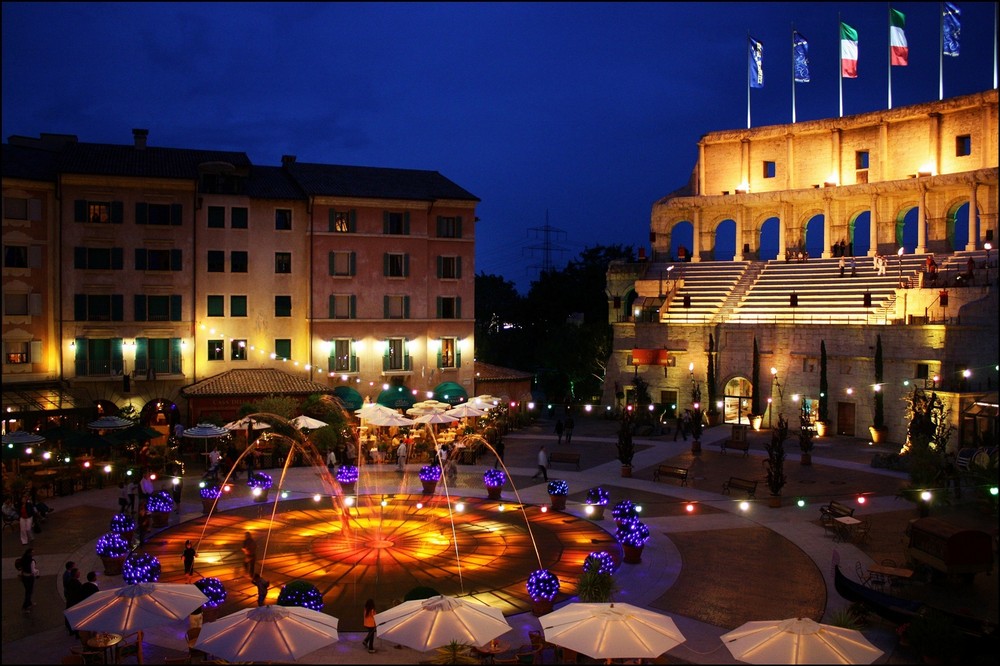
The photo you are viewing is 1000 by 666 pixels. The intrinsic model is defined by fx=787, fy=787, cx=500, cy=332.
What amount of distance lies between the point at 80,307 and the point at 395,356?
1825 cm

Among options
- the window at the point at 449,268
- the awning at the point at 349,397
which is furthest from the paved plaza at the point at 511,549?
the window at the point at 449,268

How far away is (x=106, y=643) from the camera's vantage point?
16062 millimetres

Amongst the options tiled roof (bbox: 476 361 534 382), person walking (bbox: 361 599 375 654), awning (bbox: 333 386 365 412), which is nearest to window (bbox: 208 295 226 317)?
awning (bbox: 333 386 365 412)

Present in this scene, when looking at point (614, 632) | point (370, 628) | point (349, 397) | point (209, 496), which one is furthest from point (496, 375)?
point (614, 632)

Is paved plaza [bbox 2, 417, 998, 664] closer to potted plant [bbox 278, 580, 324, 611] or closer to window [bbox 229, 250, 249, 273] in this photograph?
potted plant [bbox 278, 580, 324, 611]

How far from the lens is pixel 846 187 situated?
5862cm

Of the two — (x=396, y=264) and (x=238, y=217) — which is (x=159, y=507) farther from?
(x=396, y=264)

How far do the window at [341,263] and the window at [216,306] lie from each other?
22.2 ft

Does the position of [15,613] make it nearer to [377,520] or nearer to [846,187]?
[377,520]

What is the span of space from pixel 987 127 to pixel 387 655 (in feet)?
181

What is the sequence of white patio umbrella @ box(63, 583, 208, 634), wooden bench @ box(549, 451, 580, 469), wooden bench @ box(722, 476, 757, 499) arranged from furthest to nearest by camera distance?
wooden bench @ box(549, 451, 580, 469)
wooden bench @ box(722, 476, 757, 499)
white patio umbrella @ box(63, 583, 208, 634)

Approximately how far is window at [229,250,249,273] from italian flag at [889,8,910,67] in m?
45.5

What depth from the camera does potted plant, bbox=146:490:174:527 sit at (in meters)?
26.0

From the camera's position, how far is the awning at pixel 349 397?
1768 inches
